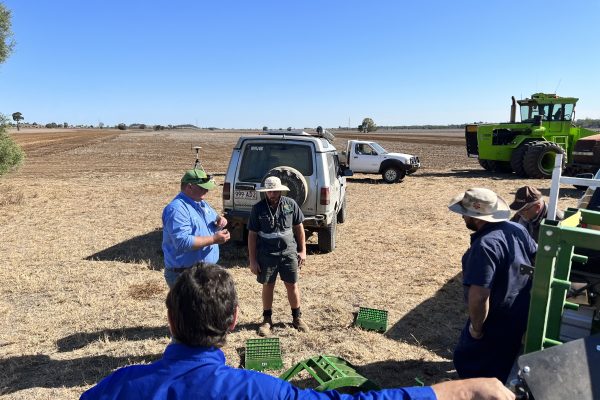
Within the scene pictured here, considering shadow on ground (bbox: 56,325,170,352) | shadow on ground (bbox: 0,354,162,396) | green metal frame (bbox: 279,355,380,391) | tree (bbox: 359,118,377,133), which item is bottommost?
shadow on ground (bbox: 0,354,162,396)

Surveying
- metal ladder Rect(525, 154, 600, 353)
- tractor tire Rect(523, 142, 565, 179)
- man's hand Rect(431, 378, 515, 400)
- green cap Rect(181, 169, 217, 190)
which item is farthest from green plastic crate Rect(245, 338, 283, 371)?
tractor tire Rect(523, 142, 565, 179)

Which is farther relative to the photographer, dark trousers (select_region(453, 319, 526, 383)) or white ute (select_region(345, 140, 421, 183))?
white ute (select_region(345, 140, 421, 183))

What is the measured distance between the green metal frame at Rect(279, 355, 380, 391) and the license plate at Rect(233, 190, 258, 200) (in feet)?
13.7

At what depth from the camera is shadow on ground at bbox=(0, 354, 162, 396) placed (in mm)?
3820

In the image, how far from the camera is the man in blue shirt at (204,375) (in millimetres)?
1414

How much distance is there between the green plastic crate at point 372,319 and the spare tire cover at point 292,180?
231 cm

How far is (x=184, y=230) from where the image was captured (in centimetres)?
387

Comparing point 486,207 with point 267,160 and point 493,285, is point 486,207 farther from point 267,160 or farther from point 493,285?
point 267,160

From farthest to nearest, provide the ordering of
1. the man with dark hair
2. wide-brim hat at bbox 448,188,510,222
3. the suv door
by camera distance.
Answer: the suv door, the man with dark hair, wide-brim hat at bbox 448,188,510,222

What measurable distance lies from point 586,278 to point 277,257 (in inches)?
106

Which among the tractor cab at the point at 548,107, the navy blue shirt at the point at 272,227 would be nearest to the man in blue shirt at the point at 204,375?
the navy blue shirt at the point at 272,227

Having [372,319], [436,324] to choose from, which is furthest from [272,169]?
[436,324]

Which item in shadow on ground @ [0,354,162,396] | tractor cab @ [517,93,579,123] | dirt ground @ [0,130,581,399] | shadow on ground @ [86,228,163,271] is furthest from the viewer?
tractor cab @ [517,93,579,123]

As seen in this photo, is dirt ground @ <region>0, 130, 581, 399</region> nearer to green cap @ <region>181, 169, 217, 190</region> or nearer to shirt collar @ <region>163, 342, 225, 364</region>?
green cap @ <region>181, 169, 217, 190</region>
